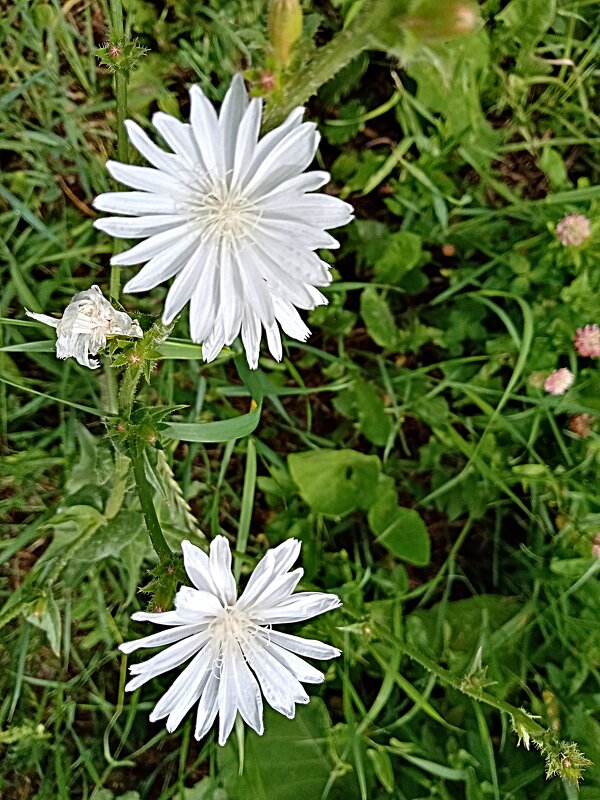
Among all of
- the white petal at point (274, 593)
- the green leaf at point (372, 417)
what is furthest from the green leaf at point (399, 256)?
the white petal at point (274, 593)

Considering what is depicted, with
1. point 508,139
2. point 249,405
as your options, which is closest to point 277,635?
point 249,405

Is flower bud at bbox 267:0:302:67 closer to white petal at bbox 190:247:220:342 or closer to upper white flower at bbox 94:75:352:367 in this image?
upper white flower at bbox 94:75:352:367

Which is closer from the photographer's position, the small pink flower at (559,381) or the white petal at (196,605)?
the white petal at (196,605)

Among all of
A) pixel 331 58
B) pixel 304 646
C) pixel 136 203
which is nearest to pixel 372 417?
pixel 304 646

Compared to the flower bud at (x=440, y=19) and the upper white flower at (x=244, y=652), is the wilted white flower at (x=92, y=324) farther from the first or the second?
the flower bud at (x=440, y=19)

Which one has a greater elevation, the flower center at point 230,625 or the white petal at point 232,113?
the white petal at point 232,113

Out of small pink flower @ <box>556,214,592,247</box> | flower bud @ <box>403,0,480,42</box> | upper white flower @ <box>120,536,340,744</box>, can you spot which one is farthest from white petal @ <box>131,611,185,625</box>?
small pink flower @ <box>556,214,592,247</box>
